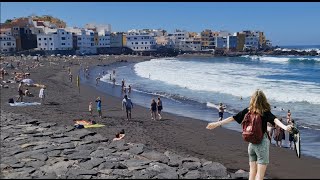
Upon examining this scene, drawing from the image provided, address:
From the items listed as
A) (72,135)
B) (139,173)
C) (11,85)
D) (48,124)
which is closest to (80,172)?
(139,173)

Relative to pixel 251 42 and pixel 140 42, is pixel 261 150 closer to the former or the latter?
pixel 140 42

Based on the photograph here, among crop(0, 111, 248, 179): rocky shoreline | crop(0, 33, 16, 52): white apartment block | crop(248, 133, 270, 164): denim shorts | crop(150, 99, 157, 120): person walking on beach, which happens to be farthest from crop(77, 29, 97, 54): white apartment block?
crop(248, 133, 270, 164): denim shorts

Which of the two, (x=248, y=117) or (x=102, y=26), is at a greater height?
(x=102, y=26)

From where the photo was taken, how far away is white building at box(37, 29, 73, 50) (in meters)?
103

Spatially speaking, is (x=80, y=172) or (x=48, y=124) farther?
(x=48, y=124)

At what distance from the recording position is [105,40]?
12519 cm

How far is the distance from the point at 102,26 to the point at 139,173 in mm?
135969

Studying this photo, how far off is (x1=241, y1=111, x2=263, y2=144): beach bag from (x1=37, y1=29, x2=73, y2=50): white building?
103 meters

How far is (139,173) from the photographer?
929cm

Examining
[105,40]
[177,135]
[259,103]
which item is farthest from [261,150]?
[105,40]

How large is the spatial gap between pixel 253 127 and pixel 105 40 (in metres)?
123

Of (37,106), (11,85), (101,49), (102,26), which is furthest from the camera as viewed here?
(102,26)

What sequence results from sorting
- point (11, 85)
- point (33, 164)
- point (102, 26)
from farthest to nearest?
1. point (102, 26)
2. point (11, 85)
3. point (33, 164)

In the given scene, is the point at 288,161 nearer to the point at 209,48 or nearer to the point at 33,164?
the point at 33,164
